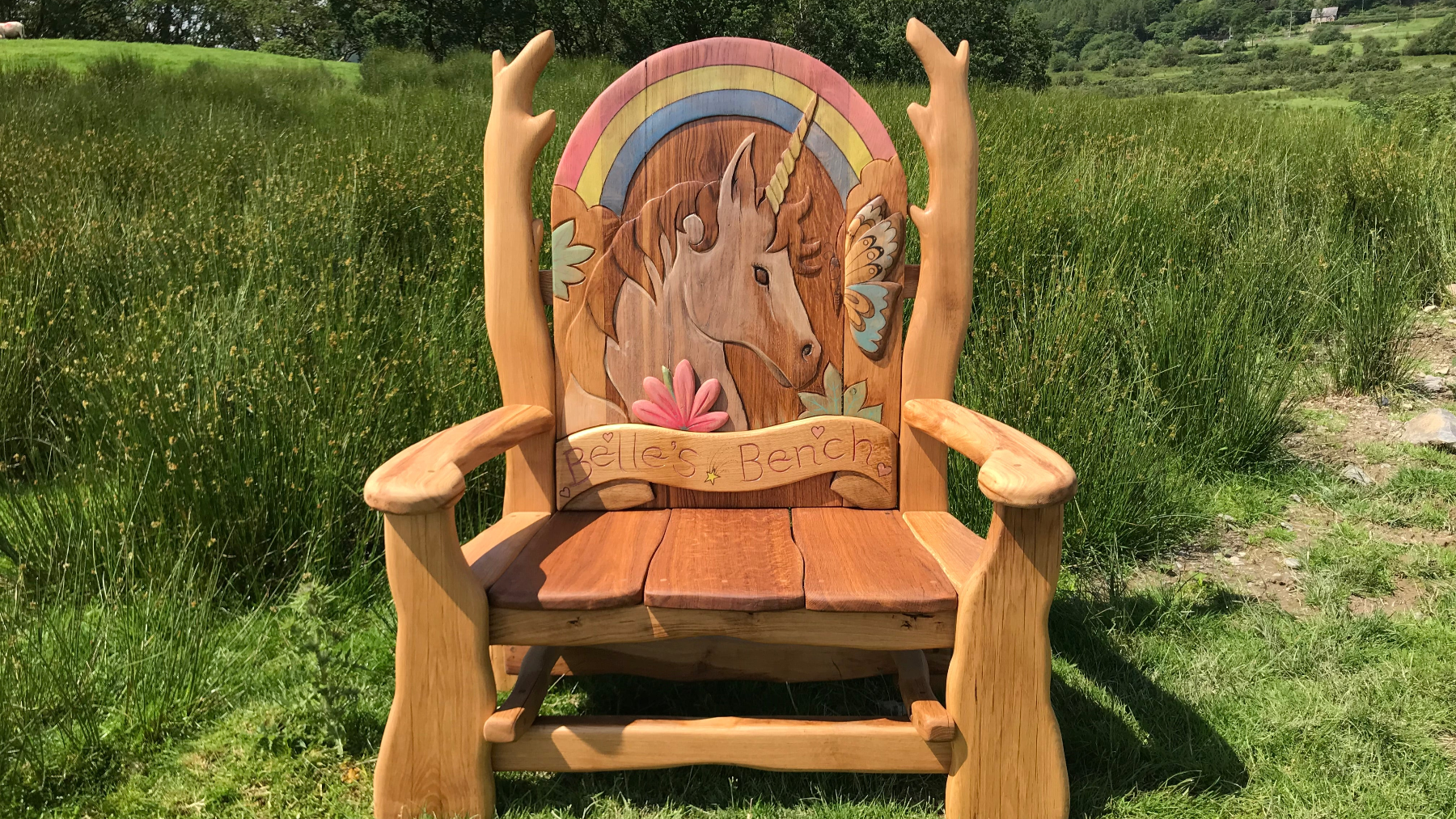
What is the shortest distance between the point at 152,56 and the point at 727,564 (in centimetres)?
1934

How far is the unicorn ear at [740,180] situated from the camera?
1846 millimetres

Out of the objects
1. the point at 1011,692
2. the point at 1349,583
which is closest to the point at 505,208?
the point at 1011,692

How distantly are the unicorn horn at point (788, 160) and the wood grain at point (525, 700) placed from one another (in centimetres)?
107

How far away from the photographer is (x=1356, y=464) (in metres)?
3.45

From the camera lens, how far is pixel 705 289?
1878 mm

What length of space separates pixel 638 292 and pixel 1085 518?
1656 millimetres

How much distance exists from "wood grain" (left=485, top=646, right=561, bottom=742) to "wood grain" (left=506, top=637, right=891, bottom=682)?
17 cm

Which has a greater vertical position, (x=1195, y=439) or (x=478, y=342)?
(x=478, y=342)

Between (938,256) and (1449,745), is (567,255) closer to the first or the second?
(938,256)

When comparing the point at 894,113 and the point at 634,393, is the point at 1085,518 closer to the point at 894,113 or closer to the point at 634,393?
the point at 634,393

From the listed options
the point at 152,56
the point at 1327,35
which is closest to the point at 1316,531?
the point at 152,56

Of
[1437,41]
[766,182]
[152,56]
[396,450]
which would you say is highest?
[1437,41]

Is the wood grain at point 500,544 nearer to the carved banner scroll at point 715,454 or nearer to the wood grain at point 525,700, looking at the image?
the carved banner scroll at point 715,454

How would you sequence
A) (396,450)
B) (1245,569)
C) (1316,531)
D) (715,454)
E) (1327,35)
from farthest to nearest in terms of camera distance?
(1327,35)
(1316,531)
(1245,569)
(396,450)
(715,454)
